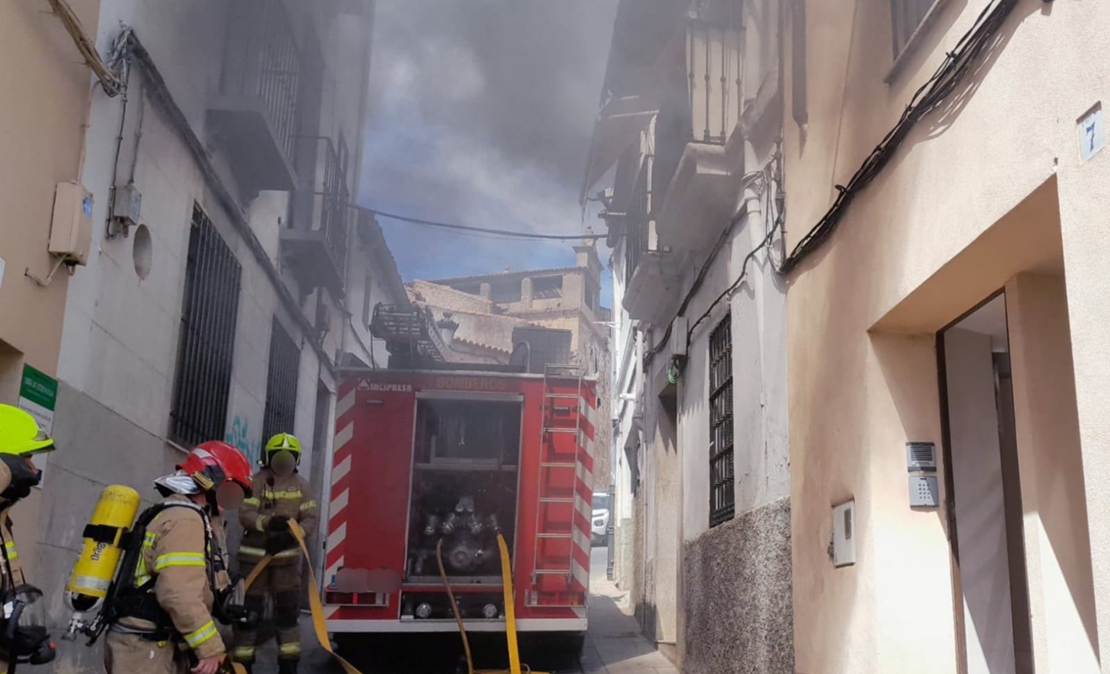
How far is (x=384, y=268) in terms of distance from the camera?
10352 mm

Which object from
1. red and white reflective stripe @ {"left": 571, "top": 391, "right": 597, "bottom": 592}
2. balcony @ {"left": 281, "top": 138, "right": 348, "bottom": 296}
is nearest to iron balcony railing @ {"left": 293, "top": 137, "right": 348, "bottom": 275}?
balcony @ {"left": 281, "top": 138, "right": 348, "bottom": 296}

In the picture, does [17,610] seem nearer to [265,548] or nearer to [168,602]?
[168,602]

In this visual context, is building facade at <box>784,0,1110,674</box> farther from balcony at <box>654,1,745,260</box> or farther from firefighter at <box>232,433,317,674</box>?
firefighter at <box>232,433,317,674</box>

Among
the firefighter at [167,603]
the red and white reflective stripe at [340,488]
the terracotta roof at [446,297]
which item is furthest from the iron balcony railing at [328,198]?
the firefighter at [167,603]

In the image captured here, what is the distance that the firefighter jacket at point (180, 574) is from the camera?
12.6 ft

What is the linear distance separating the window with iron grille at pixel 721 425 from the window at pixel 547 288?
3.73 m

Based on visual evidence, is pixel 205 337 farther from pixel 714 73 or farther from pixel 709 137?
pixel 714 73

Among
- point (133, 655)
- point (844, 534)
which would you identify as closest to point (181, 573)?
point (133, 655)

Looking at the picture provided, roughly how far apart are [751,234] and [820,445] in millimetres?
1923

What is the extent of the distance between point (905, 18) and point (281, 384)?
8.57 meters

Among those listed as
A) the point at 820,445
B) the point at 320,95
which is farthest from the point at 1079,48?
the point at 320,95

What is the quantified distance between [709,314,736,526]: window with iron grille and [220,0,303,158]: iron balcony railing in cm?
426

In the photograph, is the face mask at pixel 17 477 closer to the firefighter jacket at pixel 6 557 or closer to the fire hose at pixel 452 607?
the firefighter jacket at pixel 6 557

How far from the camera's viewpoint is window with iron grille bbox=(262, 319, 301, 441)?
10.8 metres
